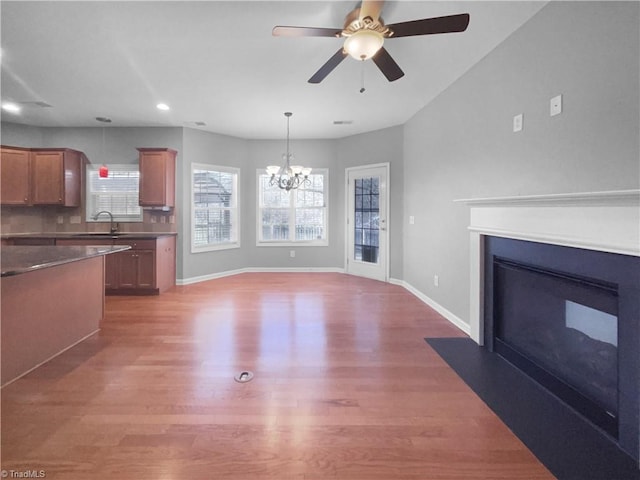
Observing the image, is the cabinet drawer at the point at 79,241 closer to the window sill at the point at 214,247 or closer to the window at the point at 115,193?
the window at the point at 115,193

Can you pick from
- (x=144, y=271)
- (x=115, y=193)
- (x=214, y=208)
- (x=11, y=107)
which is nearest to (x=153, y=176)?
(x=115, y=193)

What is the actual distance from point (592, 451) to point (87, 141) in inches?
285

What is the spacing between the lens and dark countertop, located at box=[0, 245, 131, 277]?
186 centimetres

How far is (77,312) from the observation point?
2.80 meters

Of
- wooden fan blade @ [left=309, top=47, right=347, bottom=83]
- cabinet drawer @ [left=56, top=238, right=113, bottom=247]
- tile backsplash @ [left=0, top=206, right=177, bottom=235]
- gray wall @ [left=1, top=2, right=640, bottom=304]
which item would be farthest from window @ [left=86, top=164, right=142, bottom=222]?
wooden fan blade @ [left=309, top=47, right=347, bottom=83]

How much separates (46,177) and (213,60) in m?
3.96

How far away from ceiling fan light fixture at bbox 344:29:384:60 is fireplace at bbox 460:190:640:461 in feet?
4.82

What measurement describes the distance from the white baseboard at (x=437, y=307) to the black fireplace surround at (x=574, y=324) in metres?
0.44

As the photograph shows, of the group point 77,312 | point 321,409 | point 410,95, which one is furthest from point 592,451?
point 77,312

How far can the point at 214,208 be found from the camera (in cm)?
582

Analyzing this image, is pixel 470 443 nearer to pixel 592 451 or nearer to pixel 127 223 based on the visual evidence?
pixel 592 451

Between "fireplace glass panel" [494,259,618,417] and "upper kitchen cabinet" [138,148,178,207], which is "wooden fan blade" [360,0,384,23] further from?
"upper kitchen cabinet" [138,148,178,207]

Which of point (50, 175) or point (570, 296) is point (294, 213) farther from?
point (570, 296)

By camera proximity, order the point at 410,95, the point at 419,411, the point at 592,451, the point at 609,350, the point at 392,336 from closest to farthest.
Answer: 1. the point at 592,451
2. the point at 609,350
3. the point at 419,411
4. the point at 392,336
5. the point at 410,95
